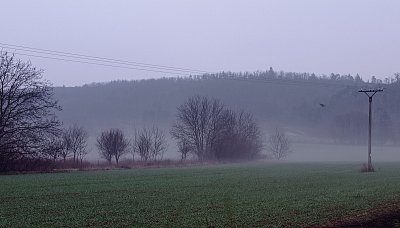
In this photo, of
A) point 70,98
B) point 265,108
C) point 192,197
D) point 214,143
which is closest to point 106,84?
point 70,98

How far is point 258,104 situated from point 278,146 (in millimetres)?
31848

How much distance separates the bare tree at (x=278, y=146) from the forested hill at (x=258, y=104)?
16.1m

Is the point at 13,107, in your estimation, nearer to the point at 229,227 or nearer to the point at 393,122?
the point at 229,227

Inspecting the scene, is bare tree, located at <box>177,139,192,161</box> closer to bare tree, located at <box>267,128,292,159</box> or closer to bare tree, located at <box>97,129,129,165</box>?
bare tree, located at <box>97,129,129,165</box>

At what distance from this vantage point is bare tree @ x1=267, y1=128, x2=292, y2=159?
424ft

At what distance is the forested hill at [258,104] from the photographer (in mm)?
153250

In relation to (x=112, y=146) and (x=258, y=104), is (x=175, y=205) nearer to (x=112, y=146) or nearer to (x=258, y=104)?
(x=112, y=146)

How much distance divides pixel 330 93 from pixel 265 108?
21.2 meters

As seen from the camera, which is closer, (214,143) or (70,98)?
(214,143)

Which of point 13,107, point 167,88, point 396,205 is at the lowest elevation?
point 396,205

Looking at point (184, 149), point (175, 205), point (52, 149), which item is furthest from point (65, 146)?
point (175, 205)

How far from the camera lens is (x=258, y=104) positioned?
16025 cm

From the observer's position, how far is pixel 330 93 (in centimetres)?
16200

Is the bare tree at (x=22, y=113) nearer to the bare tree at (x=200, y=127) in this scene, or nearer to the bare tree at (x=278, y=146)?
the bare tree at (x=200, y=127)
